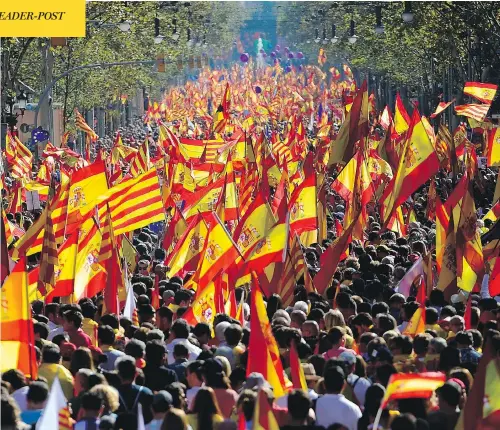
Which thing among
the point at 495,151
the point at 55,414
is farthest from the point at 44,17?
the point at 495,151

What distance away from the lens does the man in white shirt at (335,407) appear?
972 centimetres

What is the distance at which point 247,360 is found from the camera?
11.1m

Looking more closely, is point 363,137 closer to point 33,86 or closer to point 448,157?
point 448,157

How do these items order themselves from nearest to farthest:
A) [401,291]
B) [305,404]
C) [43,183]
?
[305,404], [401,291], [43,183]

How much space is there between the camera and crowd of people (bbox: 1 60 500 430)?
9.34m

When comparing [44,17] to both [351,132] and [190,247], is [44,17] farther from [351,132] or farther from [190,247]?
[351,132]

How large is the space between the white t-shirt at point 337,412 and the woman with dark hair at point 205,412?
2.42ft

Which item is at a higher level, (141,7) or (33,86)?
(141,7)

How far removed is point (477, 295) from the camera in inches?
623

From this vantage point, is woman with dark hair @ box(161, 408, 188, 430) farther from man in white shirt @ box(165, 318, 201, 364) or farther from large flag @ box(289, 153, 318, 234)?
large flag @ box(289, 153, 318, 234)

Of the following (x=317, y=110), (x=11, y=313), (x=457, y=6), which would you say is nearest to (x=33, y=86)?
(x=317, y=110)

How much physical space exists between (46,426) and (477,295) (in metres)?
8.39

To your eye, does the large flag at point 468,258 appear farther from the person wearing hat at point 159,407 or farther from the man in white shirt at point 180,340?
the person wearing hat at point 159,407

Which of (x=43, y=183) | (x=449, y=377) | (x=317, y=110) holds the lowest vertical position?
(x=317, y=110)
